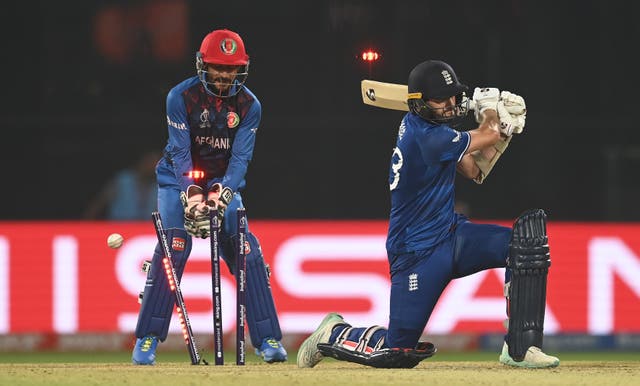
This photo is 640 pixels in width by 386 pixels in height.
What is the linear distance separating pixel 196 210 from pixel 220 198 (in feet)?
0.42

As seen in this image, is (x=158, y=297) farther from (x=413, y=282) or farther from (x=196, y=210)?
(x=413, y=282)

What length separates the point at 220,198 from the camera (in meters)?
7.57

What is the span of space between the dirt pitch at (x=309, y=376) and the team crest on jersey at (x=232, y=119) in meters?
1.22

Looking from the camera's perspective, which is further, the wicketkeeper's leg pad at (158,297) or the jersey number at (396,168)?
the wicketkeeper's leg pad at (158,297)

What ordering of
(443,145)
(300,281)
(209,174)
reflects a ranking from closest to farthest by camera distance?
(443,145)
(209,174)
(300,281)

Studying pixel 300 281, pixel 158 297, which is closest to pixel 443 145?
pixel 158 297

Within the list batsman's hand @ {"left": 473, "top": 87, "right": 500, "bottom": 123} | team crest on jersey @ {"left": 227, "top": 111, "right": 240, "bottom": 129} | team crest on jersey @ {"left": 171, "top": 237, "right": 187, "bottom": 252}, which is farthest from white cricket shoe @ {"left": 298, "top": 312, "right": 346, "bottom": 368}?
batsman's hand @ {"left": 473, "top": 87, "right": 500, "bottom": 123}

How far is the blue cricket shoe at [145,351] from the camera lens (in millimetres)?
7803

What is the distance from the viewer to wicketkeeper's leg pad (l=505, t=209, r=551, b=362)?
276 inches

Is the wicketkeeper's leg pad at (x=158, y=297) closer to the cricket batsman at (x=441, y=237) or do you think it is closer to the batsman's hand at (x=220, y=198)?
the batsman's hand at (x=220, y=198)

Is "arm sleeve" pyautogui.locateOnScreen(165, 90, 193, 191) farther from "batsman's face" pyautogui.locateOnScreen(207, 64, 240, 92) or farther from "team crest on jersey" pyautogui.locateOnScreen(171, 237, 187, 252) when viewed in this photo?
"team crest on jersey" pyautogui.locateOnScreen(171, 237, 187, 252)

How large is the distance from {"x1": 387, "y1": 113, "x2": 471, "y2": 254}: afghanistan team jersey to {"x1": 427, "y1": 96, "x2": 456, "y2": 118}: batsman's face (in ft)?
0.21

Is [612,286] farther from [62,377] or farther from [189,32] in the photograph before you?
[62,377]

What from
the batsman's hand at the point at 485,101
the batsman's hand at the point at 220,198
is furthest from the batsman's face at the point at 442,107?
the batsman's hand at the point at 220,198
